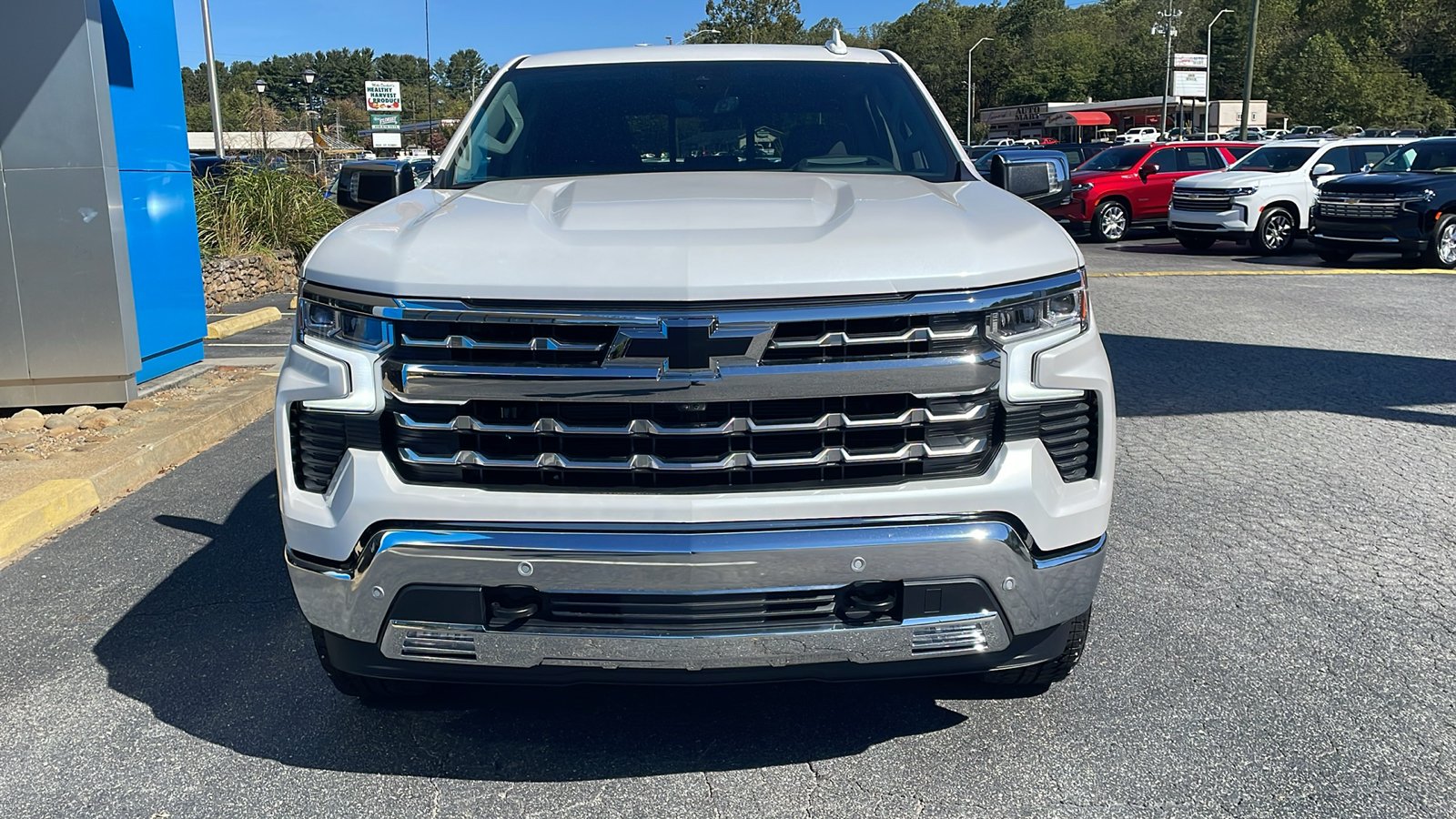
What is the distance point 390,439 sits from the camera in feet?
8.98

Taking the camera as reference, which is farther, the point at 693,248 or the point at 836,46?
the point at 836,46

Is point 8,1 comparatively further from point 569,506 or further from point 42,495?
point 569,506

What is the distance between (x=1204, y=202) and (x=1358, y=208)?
2801mm

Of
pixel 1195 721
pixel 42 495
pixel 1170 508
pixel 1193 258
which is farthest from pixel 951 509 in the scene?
pixel 1193 258

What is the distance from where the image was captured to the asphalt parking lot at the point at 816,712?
9.77ft

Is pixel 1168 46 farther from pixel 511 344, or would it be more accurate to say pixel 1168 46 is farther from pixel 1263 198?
pixel 511 344

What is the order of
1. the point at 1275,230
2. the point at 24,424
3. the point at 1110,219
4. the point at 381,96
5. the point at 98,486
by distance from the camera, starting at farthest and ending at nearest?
the point at 381,96 < the point at 1110,219 < the point at 1275,230 < the point at 24,424 < the point at 98,486

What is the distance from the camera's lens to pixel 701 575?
8.53 ft

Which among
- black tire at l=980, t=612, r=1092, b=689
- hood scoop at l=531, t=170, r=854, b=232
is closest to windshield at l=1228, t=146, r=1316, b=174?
hood scoop at l=531, t=170, r=854, b=232

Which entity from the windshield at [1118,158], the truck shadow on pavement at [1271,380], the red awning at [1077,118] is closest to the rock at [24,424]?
the truck shadow on pavement at [1271,380]

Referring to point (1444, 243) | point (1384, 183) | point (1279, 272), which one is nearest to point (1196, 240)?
point (1279, 272)

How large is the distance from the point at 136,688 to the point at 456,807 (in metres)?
1.32

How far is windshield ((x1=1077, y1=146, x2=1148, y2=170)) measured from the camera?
861 inches

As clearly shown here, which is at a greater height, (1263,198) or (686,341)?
(686,341)
